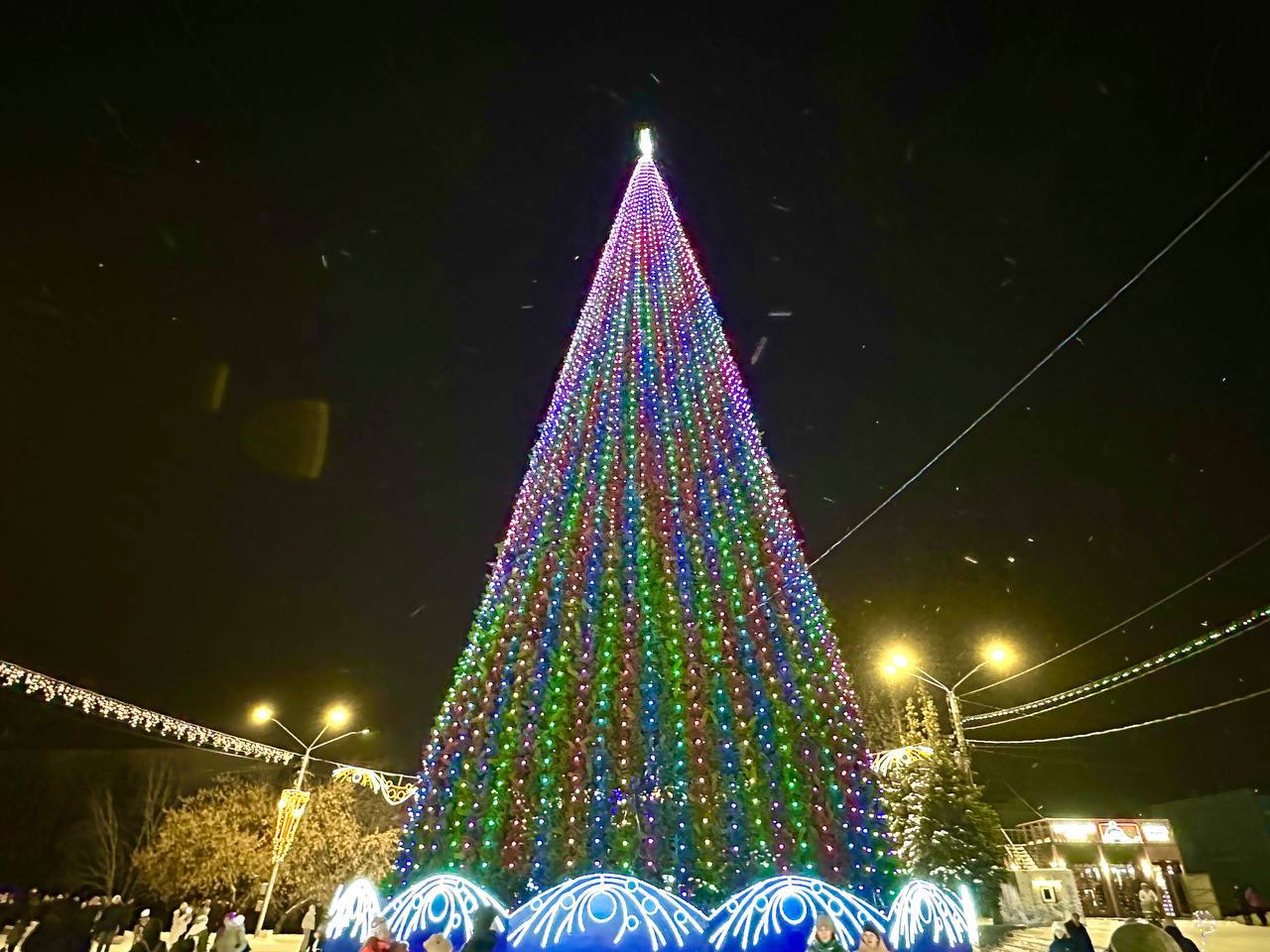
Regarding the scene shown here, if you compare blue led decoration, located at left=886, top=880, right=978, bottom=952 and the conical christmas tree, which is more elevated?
the conical christmas tree

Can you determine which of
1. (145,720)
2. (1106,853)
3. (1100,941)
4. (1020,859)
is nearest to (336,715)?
(145,720)

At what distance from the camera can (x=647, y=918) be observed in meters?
5.87

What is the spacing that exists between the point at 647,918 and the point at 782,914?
1.17 metres

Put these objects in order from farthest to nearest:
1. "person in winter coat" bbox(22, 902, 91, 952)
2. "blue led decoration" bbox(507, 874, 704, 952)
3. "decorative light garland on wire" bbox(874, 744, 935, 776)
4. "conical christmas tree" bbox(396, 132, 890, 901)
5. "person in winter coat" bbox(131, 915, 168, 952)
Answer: "decorative light garland on wire" bbox(874, 744, 935, 776) < "person in winter coat" bbox(131, 915, 168, 952) < "person in winter coat" bbox(22, 902, 91, 952) < "conical christmas tree" bbox(396, 132, 890, 901) < "blue led decoration" bbox(507, 874, 704, 952)

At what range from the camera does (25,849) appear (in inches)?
1155

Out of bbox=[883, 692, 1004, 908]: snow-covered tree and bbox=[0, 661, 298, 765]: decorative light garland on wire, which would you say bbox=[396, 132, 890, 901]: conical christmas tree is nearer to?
bbox=[0, 661, 298, 765]: decorative light garland on wire

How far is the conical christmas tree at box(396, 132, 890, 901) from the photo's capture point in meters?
7.08

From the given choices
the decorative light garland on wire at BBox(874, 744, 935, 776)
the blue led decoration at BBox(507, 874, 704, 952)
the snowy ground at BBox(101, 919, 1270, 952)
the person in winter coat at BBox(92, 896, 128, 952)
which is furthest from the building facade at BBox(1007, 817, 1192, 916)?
the person in winter coat at BBox(92, 896, 128, 952)

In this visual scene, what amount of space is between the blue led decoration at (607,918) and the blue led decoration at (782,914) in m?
0.26

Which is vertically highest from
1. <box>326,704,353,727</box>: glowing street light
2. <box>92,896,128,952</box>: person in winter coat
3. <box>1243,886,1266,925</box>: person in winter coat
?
<box>326,704,353,727</box>: glowing street light

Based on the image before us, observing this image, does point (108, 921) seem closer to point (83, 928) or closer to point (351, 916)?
point (83, 928)

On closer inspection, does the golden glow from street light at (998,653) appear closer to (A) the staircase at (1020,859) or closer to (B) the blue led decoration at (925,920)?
(B) the blue led decoration at (925,920)

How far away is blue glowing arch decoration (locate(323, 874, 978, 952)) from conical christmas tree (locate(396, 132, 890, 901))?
46cm

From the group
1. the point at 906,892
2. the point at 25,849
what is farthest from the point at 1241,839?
the point at 25,849
